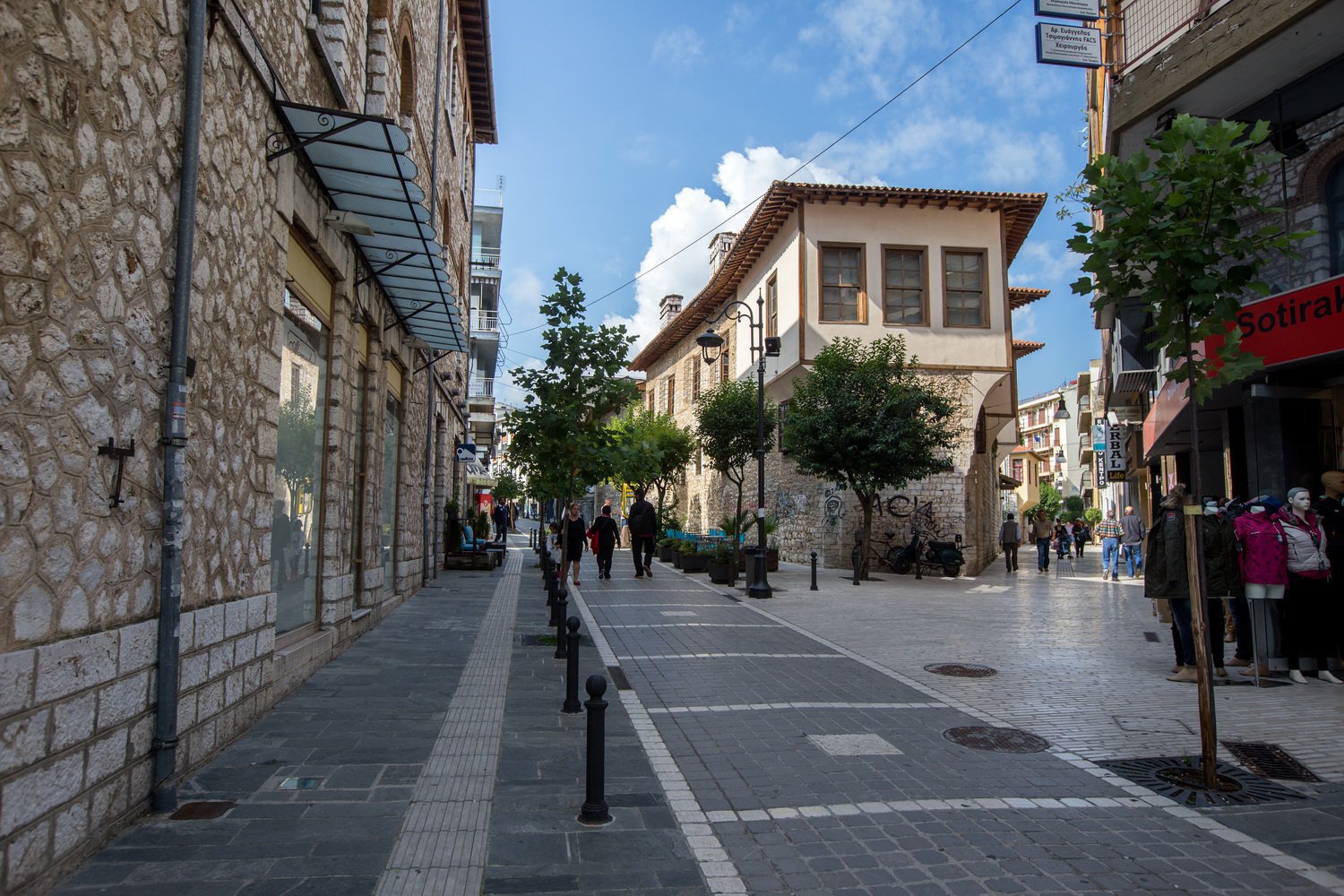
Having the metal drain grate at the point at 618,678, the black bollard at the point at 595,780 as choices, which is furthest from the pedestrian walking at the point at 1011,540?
the black bollard at the point at 595,780

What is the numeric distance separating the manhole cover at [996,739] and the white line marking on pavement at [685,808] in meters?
2.06

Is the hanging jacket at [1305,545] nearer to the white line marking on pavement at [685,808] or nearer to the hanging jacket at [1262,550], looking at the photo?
the hanging jacket at [1262,550]

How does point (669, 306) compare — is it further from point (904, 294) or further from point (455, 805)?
point (455, 805)

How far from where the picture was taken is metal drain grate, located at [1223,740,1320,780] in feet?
17.1

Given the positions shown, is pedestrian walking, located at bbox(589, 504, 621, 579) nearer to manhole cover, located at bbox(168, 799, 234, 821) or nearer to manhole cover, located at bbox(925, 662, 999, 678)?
manhole cover, located at bbox(925, 662, 999, 678)

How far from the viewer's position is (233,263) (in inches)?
217

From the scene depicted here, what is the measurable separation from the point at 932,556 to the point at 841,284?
296 inches

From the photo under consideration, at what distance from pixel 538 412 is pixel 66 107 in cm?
700

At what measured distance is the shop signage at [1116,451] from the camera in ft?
77.2

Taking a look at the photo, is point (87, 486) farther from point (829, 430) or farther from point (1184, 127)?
point (829, 430)

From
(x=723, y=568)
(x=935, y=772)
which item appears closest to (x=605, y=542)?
(x=723, y=568)

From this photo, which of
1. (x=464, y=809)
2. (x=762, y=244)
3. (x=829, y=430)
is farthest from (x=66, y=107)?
(x=762, y=244)

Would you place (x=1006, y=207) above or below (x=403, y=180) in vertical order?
above

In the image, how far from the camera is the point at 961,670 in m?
8.84
